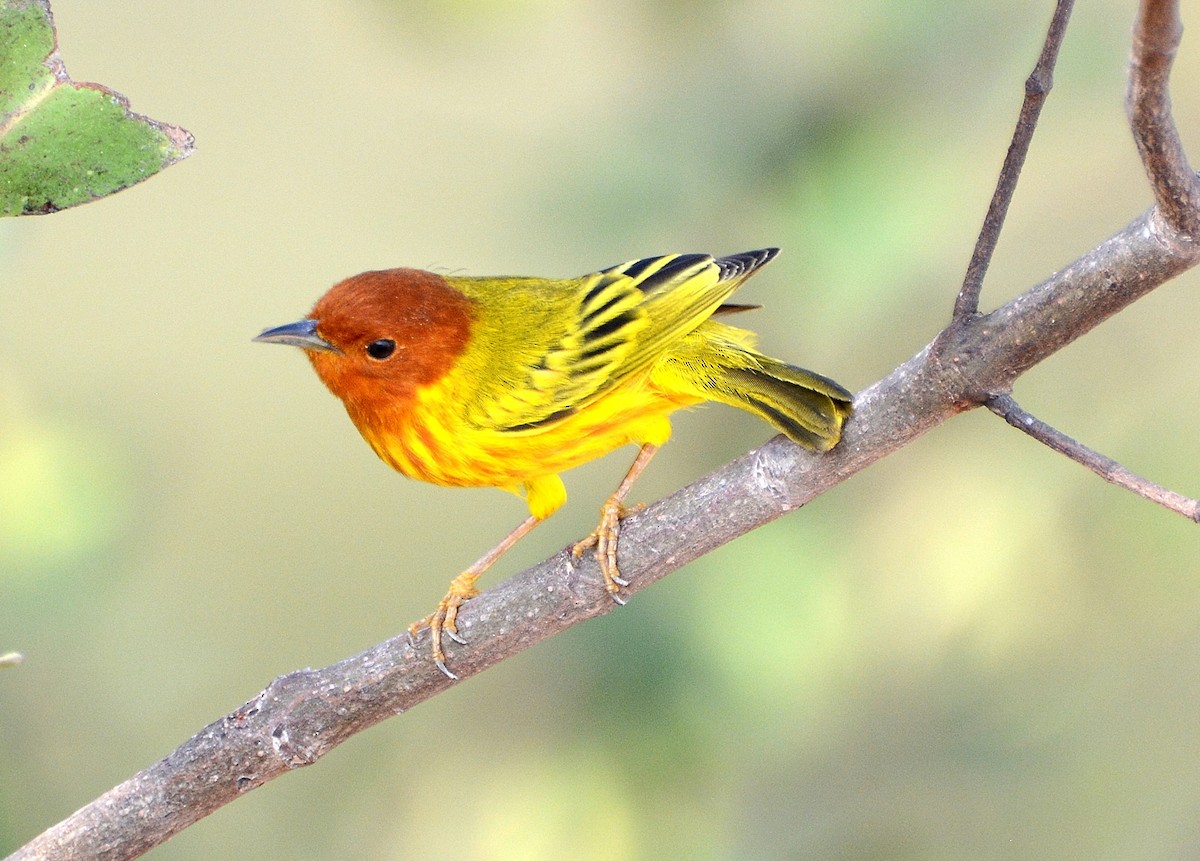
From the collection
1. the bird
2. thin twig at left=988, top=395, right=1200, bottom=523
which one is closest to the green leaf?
thin twig at left=988, top=395, right=1200, bottom=523

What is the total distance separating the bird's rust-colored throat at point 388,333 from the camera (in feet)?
3.18

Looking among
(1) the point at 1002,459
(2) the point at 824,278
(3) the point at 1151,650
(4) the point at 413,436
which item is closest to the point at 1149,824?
(3) the point at 1151,650

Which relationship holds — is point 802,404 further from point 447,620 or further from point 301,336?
point 301,336

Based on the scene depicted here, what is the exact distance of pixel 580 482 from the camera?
1.57 m

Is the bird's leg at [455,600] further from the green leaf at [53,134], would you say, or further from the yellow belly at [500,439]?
the green leaf at [53,134]

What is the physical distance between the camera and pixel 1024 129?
533mm

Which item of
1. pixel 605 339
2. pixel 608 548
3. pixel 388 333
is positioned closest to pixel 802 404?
pixel 608 548

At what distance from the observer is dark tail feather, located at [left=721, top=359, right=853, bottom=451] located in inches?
28.1

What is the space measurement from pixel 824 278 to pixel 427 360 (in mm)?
370

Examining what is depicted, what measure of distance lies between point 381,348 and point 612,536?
0.30 m

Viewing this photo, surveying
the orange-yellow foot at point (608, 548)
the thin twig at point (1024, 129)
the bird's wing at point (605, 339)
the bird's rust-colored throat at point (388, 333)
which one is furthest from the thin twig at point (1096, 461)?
the bird's rust-colored throat at point (388, 333)

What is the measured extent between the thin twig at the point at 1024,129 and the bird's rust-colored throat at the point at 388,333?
1.80ft

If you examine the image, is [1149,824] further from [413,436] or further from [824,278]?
[413,436]

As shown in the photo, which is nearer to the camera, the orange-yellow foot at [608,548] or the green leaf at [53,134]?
the green leaf at [53,134]
